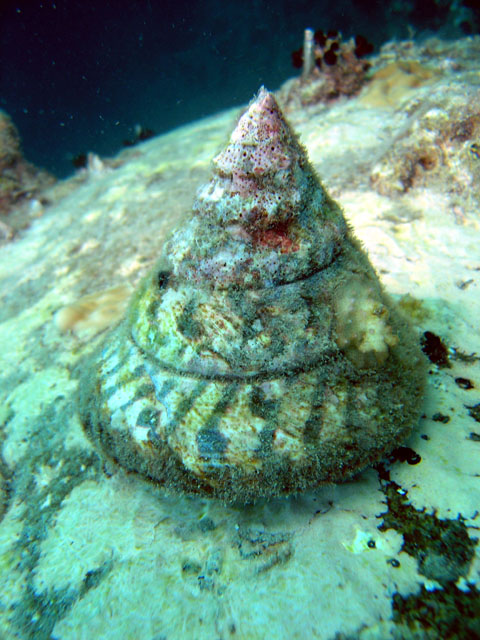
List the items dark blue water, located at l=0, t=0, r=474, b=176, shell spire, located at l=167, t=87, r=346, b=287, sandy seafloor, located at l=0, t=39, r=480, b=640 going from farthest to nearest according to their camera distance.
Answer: dark blue water, located at l=0, t=0, r=474, b=176 < shell spire, located at l=167, t=87, r=346, b=287 < sandy seafloor, located at l=0, t=39, r=480, b=640

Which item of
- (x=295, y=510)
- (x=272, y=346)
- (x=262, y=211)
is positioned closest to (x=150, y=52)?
(x=262, y=211)

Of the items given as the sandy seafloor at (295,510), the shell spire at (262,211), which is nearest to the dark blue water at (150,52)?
the sandy seafloor at (295,510)

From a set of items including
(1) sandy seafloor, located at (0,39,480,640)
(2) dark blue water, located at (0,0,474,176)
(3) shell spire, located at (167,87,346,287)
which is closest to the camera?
(1) sandy seafloor, located at (0,39,480,640)

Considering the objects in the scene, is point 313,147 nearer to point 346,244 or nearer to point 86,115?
point 346,244

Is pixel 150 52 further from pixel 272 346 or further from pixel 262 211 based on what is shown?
pixel 272 346

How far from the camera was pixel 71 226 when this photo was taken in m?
6.18

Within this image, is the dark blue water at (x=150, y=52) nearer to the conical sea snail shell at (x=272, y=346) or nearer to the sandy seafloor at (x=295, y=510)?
the sandy seafloor at (x=295, y=510)

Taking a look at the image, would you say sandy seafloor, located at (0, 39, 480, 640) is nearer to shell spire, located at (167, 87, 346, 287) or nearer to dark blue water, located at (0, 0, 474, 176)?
shell spire, located at (167, 87, 346, 287)

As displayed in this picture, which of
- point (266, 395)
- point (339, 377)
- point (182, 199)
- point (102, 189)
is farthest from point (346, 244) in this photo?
point (102, 189)

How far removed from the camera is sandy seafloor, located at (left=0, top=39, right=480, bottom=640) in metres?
1.50

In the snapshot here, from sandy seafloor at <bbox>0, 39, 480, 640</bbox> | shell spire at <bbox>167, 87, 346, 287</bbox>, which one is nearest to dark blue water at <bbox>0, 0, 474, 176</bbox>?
sandy seafloor at <bbox>0, 39, 480, 640</bbox>

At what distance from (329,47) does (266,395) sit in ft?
30.8

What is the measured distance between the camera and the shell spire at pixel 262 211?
168 cm

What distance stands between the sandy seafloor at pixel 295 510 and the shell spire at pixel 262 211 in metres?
0.27
